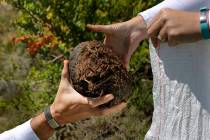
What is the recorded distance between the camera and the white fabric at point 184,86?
1327 mm

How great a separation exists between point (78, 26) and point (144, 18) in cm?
156

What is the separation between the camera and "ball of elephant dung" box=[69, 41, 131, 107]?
138cm

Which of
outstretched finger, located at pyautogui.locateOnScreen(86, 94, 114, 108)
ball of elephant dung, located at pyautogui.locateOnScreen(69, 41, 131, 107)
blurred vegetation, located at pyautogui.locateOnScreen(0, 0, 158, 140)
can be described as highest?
ball of elephant dung, located at pyautogui.locateOnScreen(69, 41, 131, 107)

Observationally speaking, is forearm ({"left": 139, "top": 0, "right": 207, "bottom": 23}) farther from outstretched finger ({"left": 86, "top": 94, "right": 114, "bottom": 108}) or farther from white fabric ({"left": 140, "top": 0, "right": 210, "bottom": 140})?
outstretched finger ({"left": 86, "top": 94, "right": 114, "bottom": 108})

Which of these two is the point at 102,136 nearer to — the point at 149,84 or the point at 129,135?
the point at 129,135

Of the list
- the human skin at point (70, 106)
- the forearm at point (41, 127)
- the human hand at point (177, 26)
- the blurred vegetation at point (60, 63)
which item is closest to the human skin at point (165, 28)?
the human hand at point (177, 26)

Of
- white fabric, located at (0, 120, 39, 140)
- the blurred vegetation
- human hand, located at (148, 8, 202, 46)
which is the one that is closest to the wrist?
white fabric, located at (0, 120, 39, 140)

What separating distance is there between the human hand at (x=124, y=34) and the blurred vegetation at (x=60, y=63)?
130cm

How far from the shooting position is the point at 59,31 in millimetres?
3066

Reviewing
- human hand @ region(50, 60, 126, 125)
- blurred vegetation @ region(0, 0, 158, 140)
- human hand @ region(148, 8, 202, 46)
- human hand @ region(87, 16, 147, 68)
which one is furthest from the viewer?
blurred vegetation @ region(0, 0, 158, 140)

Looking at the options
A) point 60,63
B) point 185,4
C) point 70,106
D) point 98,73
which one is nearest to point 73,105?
point 70,106

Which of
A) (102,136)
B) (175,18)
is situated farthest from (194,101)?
(102,136)

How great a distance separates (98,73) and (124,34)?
15cm

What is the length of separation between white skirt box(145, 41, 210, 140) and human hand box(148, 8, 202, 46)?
0.08 meters
